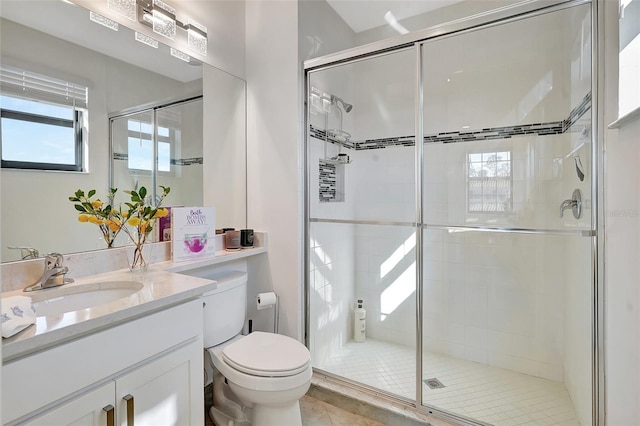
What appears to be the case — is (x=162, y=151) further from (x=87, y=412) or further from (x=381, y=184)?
(x=381, y=184)

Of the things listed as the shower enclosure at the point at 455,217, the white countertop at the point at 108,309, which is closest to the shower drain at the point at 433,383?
the shower enclosure at the point at 455,217

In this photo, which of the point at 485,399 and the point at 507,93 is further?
the point at 507,93

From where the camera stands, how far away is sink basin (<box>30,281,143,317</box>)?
1.20 metres

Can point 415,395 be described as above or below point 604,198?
below

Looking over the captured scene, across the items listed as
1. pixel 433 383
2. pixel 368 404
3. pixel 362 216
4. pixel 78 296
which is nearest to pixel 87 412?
pixel 78 296

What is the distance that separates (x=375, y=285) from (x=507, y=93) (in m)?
1.65

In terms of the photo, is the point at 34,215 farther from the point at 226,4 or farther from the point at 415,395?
the point at 415,395

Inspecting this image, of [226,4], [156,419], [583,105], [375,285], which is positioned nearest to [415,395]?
[375,285]

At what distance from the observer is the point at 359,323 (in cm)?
259

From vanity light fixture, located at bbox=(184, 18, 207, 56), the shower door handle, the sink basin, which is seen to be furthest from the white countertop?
the shower door handle

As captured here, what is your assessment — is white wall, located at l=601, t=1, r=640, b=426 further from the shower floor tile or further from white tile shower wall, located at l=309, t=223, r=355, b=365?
white tile shower wall, located at l=309, t=223, r=355, b=365

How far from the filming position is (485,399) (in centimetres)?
197

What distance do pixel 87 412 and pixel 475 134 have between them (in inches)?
100

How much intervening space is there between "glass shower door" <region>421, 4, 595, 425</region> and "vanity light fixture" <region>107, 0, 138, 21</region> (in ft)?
5.10
